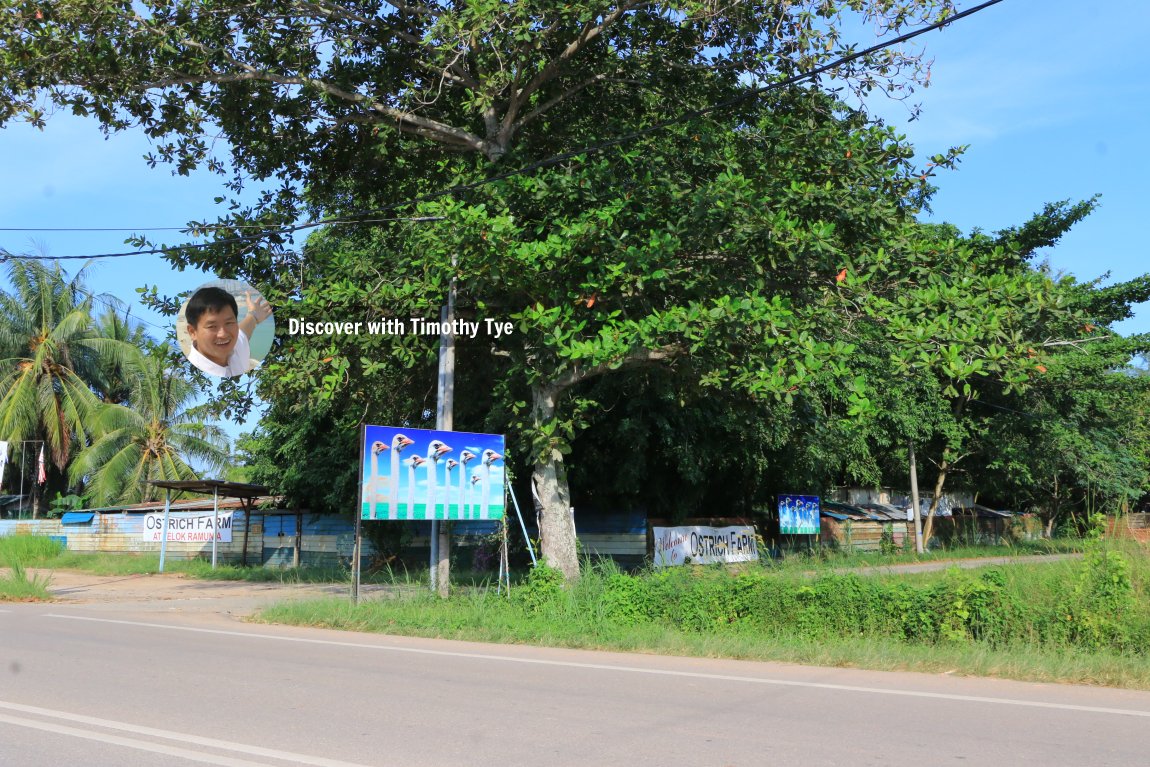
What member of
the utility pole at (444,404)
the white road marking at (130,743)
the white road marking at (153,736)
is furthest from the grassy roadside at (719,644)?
the white road marking at (130,743)

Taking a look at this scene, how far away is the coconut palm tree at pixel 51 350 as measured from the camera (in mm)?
39000

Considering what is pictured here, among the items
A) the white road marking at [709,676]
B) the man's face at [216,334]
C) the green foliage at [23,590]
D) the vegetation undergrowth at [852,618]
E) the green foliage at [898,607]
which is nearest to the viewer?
the white road marking at [709,676]

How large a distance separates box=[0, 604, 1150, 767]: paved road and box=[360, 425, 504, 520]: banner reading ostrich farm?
3414mm

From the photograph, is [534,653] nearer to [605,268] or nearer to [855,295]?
[605,268]

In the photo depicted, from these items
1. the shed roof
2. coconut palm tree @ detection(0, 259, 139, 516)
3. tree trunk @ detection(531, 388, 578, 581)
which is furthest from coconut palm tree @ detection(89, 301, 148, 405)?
tree trunk @ detection(531, 388, 578, 581)

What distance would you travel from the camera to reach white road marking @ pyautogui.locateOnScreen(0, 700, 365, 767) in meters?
5.61

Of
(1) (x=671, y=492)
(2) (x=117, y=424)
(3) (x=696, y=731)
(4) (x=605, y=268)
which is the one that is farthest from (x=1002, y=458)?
(2) (x=117, y=424)

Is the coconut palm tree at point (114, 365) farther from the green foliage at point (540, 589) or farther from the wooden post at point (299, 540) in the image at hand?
the green foliage at point (540, 589)

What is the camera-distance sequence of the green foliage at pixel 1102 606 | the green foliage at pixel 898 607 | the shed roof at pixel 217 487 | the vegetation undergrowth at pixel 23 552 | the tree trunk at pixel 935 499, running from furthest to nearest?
the tree trunk at pixel 935 499 → the shed roof at pixel 217 487 → the vegetation undergrowth at pixel 23 552 → the green foliage at pixel 898 607 → the green foliage at pixel 1102 606

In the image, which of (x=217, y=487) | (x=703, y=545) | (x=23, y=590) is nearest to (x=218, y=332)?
(x=23, y=590)

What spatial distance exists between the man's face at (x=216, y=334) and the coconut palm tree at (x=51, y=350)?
1025 inches

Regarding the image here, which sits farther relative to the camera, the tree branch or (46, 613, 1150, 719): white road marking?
the tree branch

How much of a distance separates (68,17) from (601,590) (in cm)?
1092

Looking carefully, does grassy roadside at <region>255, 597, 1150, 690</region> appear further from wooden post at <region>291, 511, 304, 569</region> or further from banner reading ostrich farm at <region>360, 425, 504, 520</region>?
wooden post at <region>291, 511, 304, 569</region>
